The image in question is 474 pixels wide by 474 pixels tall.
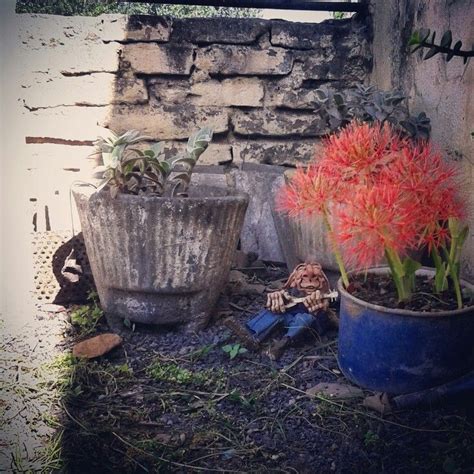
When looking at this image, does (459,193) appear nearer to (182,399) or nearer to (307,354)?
(307,354)

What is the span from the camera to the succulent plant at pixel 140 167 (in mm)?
2145

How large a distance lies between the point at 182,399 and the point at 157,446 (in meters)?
0.26

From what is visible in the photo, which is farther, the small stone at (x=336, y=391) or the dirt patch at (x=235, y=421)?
the small stone at (x=336, y=391)

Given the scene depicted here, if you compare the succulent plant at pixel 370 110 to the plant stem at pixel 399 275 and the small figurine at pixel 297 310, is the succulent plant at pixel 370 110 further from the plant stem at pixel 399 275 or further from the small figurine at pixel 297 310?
the plant stem at pixel 399 275

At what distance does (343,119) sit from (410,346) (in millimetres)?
1024

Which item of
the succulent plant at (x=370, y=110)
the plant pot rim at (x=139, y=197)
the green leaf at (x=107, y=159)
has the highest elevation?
the succulent plant at (x=370, y=110)

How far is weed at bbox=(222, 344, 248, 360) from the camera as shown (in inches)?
78.3

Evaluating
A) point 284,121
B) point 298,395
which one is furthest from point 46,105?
point 298,395

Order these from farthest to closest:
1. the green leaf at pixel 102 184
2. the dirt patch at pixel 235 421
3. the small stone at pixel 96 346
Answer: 1. the green leaf at pixel 102 184
2. the small stone at pixel 96 346
3. the dirt patch at pixel 235 421

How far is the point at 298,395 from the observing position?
1.76m

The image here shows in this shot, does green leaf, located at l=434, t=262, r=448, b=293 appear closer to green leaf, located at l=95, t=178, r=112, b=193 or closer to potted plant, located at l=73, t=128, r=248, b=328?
potted plant, located at l=73, t=128, r=248, b=328

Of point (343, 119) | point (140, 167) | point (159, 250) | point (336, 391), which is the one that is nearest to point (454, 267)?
point (336, 391)

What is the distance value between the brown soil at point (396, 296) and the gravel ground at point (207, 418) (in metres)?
0.28

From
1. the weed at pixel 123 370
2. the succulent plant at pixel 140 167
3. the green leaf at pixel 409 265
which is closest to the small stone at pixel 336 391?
the green leaf at pixel 409 265
